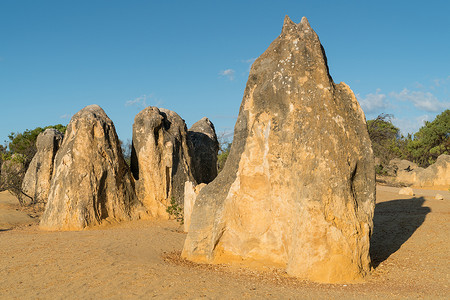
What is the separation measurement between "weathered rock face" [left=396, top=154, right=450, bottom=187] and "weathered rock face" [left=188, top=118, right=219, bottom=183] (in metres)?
12.1

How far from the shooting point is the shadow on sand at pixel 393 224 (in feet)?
25.1

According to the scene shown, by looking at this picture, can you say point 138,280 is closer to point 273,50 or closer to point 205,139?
point 273,50

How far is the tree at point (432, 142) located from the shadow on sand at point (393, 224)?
1970cm

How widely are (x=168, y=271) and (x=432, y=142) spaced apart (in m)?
30.3

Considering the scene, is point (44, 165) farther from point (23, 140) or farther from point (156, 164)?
point (23, 140)

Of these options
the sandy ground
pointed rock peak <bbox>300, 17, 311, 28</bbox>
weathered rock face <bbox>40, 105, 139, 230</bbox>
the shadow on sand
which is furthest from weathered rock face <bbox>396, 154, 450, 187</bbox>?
pointed rock peak <bbox>300, 17, 311, 28</bbox>

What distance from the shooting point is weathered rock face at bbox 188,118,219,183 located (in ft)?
54.2

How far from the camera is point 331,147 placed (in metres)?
5.65

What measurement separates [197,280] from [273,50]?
3922mm

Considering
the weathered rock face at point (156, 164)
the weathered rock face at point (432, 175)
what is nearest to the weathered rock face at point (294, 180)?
the weathered rock face at point (156, 164)


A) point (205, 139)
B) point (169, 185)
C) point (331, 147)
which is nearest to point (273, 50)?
point (331, 147)

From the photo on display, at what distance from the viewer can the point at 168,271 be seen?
5457 mm

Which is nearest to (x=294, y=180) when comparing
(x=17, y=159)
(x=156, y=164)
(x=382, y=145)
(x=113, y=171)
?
(x=113, y=171)

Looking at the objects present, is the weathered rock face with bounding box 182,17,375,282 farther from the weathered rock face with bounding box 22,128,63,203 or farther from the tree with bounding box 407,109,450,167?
the tree with bounding box 407,109,450,167
